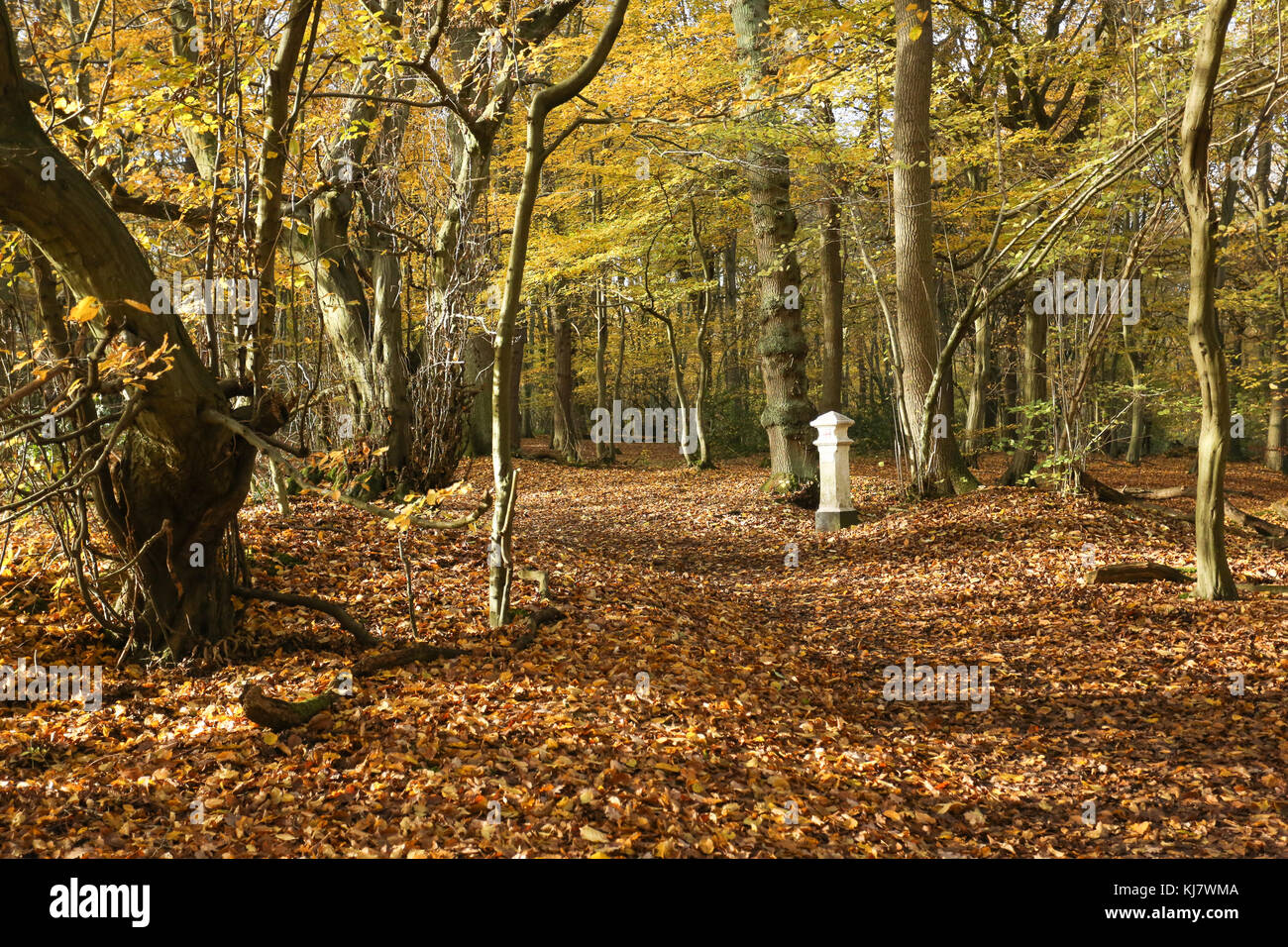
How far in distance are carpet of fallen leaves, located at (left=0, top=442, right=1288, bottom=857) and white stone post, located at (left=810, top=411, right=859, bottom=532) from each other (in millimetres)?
2391

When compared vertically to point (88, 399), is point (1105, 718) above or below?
below

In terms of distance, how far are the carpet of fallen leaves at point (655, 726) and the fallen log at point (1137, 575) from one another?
15cm

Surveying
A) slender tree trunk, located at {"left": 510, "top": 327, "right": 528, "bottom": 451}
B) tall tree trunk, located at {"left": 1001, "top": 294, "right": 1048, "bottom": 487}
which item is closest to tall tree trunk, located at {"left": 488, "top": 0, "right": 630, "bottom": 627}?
tall tree trunk, located at {"left": 1001, "top": 294, "right": 1048, "bottom": 487}

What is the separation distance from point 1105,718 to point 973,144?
1008 centimetres

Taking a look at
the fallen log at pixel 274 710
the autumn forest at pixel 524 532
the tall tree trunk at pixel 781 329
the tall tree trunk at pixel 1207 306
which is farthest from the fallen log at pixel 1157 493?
the fallen log at pixel 274 710

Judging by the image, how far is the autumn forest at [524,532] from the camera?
135 inches

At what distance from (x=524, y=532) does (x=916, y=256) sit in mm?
5455

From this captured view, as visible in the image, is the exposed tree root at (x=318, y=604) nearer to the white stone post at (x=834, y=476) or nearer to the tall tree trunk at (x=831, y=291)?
the white stone post at (x=834, y=476)

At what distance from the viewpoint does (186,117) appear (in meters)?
4.80

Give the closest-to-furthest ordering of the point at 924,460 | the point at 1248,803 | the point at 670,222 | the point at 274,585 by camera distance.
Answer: the point at 1248,803 < the point at 274,585 < the point at 924,460 < the point at 670,222

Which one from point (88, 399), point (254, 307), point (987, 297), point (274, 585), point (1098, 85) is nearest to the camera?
point (88, 399)

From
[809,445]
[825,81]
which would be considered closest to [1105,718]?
[809,445]

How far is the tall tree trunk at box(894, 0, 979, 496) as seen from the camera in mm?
9508

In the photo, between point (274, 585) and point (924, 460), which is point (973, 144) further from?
point (274, 585)
